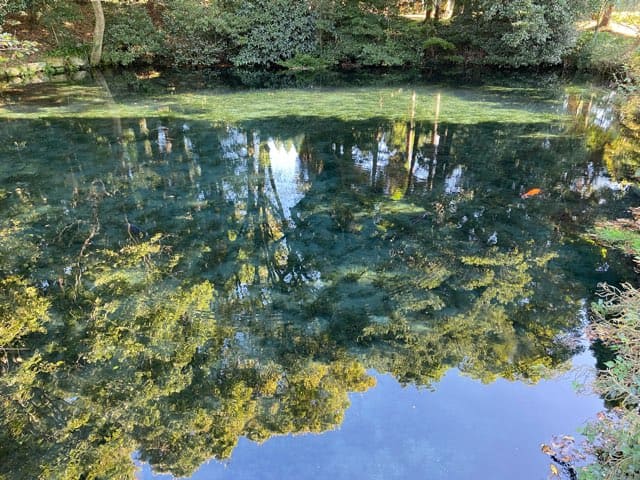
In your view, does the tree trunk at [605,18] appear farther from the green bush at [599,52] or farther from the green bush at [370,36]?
the green bush at [370,36]

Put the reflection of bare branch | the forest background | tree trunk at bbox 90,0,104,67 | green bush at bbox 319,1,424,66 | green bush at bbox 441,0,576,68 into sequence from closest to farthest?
the reflection of bare branch < green bush at bbox 441,0,576,68 < the forest background < tree trunk at bbox 90,0,104,67 < green bush at bbox 319,1,424,66

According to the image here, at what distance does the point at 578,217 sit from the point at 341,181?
3.35m

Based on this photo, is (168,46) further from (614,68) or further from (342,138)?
(614,68)

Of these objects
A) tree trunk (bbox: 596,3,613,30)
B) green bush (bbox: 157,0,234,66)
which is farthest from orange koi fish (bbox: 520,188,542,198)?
green bush (bbox: 157,0,234,66)

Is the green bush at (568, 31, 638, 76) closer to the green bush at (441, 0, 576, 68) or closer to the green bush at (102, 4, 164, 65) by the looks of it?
the green bush at (441, 0, 576, 68)

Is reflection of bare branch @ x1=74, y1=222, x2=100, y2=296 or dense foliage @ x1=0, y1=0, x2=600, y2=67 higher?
dense foliage @ x1=0, y1=0, x2=600, y2=67

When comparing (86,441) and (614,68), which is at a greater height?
(614,68)

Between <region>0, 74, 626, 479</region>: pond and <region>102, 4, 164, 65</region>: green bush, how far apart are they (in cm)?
856

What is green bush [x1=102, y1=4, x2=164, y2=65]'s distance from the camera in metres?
16.0

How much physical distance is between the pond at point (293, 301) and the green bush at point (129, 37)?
28.1ft

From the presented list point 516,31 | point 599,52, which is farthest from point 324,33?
point 599,52

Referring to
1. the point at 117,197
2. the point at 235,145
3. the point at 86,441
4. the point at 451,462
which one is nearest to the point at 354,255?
the point at 451,462

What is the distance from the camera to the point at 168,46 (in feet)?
55.2

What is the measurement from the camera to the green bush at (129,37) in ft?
52.5
